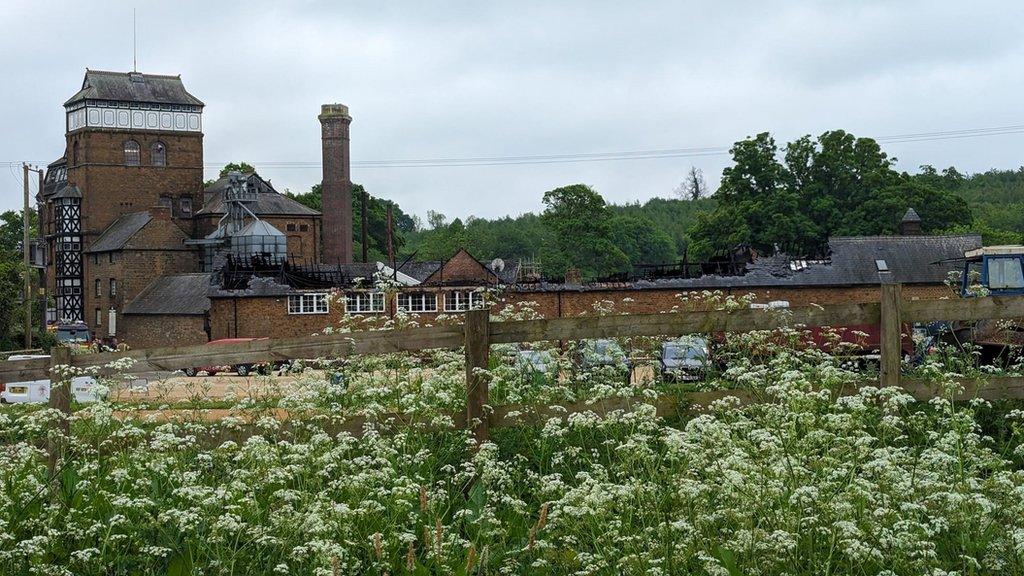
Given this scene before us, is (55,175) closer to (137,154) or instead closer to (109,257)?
(137,154)

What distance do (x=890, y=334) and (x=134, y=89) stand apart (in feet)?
244

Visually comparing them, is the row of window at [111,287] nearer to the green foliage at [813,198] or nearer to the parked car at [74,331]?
the parked car at [74,331]

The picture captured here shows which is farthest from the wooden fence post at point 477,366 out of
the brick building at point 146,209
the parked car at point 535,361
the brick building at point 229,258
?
the brick building at point 146,209

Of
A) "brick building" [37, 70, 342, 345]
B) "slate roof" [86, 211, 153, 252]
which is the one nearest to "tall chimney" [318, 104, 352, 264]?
"brick building" [37, 70, 342, 345]

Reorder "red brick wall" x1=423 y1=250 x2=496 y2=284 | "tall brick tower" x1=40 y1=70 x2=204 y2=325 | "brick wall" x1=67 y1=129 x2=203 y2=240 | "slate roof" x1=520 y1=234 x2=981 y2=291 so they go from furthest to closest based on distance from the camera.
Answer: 1. "brick wall" x1=67 y1=129 x2=203 y2=240
2. "tall brick tower" x1=40 y1=70 x2=204 y2=325
3. "red brick wall" x1=423 y1=250 x2=496 y2=284
4. "slate roof" x1=520 y1=234 x2=981 y2=291

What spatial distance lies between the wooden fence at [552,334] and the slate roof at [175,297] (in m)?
44.6

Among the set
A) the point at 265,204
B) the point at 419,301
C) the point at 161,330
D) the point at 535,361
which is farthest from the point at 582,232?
the point at 535,361

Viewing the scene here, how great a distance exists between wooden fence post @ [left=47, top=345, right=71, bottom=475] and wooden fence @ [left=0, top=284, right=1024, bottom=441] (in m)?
0.02

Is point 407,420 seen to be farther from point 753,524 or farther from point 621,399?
point 753,524

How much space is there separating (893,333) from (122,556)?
16.8 ft

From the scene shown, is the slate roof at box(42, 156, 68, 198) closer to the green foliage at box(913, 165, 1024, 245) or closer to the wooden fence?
the green foliage at box(913, 165, 1024, 245)

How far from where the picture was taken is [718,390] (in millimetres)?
8172

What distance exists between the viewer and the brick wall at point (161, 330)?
174ft

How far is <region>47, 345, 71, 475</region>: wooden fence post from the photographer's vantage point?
751cm
